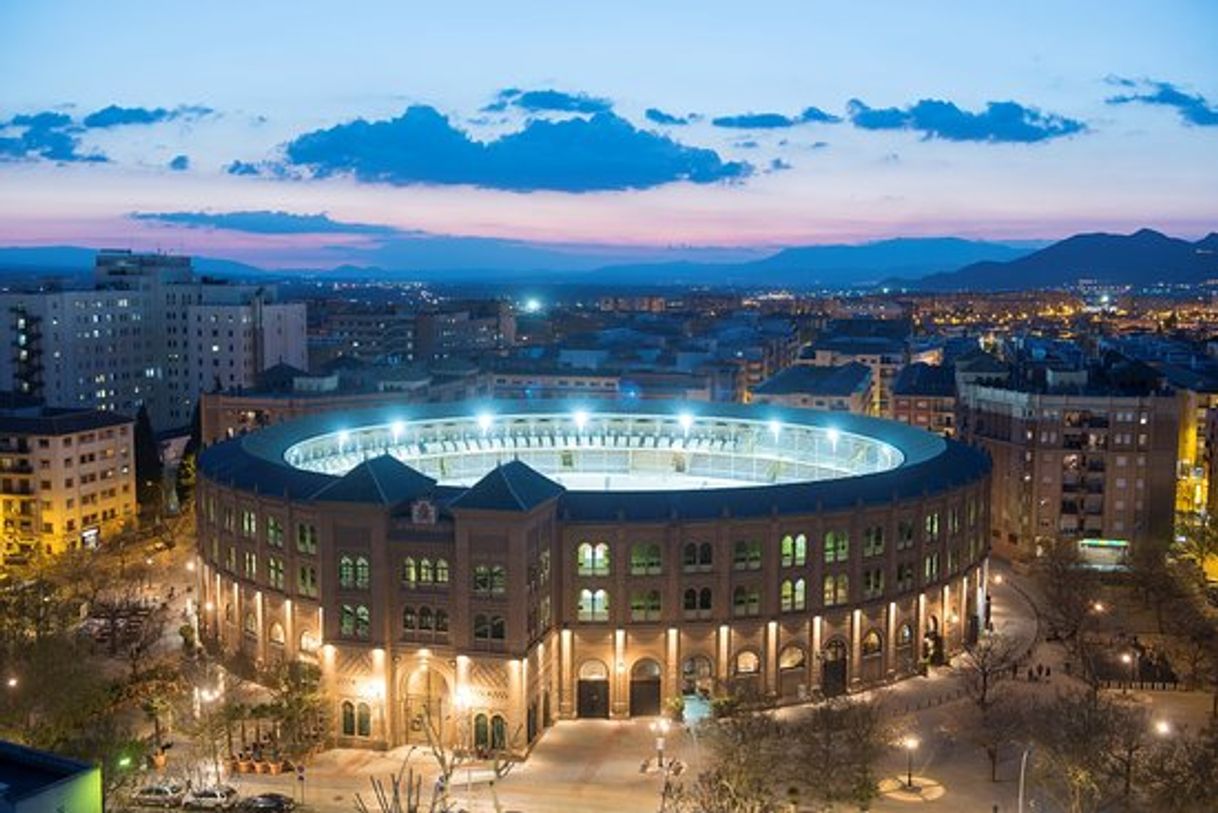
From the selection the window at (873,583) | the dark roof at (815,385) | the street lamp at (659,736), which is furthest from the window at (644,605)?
the dark roof at (815,385)

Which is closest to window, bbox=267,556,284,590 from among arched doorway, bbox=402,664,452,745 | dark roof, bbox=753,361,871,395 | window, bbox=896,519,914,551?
arched doorway, bbox=402,664,452,745

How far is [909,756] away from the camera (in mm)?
78188

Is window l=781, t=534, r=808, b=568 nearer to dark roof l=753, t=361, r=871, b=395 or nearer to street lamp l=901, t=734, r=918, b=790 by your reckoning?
street lamp l=901, t=734, r=918, b=790

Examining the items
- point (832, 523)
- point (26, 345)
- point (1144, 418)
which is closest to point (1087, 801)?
point (832, 523)

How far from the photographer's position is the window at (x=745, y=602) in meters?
89.6

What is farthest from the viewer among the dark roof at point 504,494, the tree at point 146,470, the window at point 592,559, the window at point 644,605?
the tree at point 146,470

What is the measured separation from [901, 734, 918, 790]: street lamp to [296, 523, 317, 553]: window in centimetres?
3903

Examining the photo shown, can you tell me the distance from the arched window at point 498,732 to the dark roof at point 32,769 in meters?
34.6

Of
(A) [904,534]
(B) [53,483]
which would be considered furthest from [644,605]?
(B) [53,483]

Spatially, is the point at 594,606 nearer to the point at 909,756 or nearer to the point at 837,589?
the point at 837,589

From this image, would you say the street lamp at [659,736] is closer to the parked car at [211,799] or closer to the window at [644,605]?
the window at [644,605]

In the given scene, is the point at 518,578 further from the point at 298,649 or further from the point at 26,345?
the point at 26,345

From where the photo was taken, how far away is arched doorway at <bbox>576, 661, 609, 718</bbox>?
87.9 m

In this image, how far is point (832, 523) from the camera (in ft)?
301
